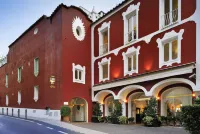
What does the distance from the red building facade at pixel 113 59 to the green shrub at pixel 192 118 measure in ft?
15.2

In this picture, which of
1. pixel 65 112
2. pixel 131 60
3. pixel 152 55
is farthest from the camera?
pixel 65 112

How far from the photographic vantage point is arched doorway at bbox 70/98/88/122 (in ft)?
81.5

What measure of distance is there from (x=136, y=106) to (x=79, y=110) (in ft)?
22.1

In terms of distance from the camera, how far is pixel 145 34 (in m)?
19.4

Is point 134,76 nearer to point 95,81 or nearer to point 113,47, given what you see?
point 113,47

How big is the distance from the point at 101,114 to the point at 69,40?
26.2 feet

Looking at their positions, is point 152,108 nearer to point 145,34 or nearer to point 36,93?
point 145,34

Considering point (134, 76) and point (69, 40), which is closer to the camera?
point (134, 76)

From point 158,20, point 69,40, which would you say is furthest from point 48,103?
point 158,20

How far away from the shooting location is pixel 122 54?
71.3 ft

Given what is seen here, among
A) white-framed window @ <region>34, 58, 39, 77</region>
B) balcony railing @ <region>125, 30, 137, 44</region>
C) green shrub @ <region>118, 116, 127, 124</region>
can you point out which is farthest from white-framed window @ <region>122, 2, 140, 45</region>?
white-framed window @ <region>34, 58, 39, 77</region>

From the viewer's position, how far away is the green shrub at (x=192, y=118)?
10.4 m

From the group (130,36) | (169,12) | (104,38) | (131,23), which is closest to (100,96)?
(104,38)

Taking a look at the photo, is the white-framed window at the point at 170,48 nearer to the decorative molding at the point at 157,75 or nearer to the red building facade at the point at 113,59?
the red building facade at the point at 113,59
